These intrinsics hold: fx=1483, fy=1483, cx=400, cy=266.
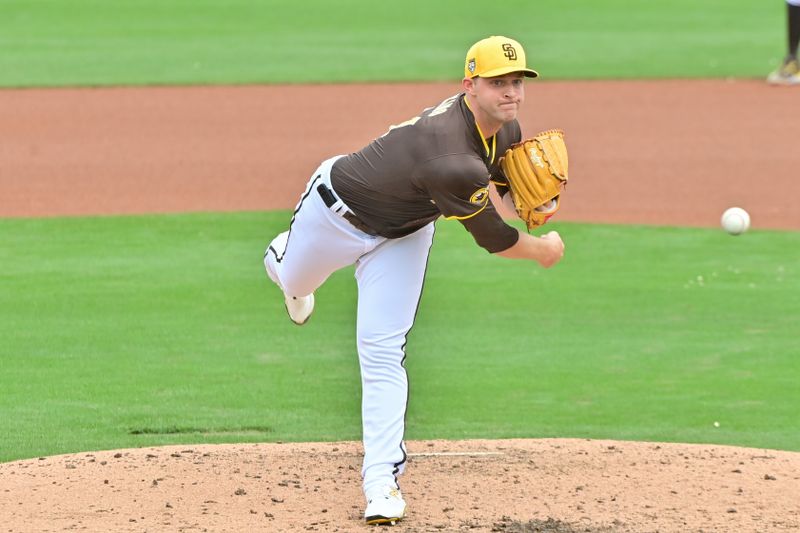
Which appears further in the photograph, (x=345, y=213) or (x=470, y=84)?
(x=345, y=213)

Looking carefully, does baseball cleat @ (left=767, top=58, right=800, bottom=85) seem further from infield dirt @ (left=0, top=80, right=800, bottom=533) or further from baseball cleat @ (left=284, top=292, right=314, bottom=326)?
baseball cleat @ (left=284, top=292, right=314, bottom=326)

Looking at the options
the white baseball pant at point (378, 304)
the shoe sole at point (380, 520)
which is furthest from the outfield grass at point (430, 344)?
the shoe sole at point (380, 520)

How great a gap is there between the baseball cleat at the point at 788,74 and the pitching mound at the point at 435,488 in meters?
13.2

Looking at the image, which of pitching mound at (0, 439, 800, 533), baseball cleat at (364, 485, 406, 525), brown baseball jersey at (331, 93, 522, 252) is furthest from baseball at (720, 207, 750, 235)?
baseball cleat at (364, 485, 406, 525)

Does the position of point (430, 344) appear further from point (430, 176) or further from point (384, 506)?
A: point (430, 176)

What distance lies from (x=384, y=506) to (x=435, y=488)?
0.62 m

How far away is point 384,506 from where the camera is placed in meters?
5.49

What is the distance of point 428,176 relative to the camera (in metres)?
5.39

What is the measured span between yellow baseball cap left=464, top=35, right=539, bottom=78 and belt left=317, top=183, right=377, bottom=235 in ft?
2.46

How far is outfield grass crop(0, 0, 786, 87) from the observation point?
2052 cm

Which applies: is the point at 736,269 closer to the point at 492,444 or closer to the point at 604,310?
the point at 604,310

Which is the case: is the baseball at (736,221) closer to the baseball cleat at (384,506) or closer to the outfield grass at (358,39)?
the baseball cleat at (384,506)

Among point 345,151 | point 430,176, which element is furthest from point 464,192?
point 345,151

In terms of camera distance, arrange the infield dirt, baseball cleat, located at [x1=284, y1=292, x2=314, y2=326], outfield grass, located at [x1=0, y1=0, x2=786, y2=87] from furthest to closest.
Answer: outfield grass, located at [x1=0, y1=0, x2=786, y2=87]
baseball cleat, located at [x1=284, y1=292, x2=314, y2=326]
the infield dirt
